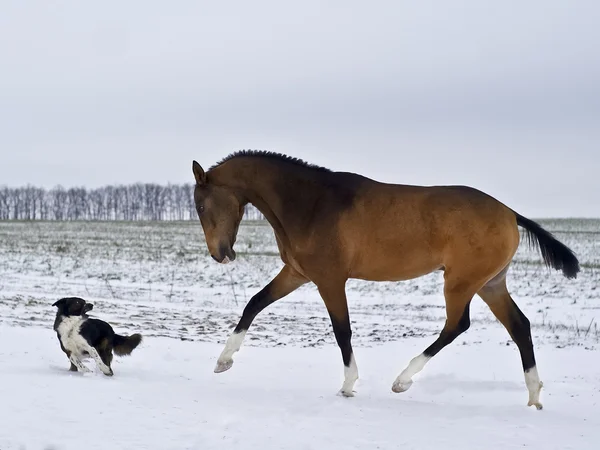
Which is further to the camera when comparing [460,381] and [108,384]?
[460,381]

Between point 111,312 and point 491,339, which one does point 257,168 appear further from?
point 111,312

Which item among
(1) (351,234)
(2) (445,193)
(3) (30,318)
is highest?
(2) (445,193)

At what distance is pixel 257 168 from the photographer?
673 centimetres

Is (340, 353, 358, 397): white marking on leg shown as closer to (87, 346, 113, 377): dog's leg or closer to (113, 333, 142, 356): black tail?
(87, 346, 113, 377): dog's leg

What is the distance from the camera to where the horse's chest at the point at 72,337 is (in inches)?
265

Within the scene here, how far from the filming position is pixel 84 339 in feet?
22.1

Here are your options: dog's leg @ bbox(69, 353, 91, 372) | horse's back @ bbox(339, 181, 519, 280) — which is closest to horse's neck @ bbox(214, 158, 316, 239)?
horse's back @ bbox(339, 181, 519, 280)

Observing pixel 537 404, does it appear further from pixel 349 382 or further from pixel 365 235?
pixel 365 235

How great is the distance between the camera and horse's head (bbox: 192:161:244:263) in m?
6.54

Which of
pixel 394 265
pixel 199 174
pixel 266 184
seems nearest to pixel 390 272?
pixel 394 265

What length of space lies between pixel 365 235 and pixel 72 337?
304 centimetres

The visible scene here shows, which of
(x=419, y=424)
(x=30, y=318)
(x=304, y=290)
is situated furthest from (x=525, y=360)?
(x=304, y=290)

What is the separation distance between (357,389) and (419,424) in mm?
1444

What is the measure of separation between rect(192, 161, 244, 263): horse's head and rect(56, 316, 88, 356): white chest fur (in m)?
1.58
